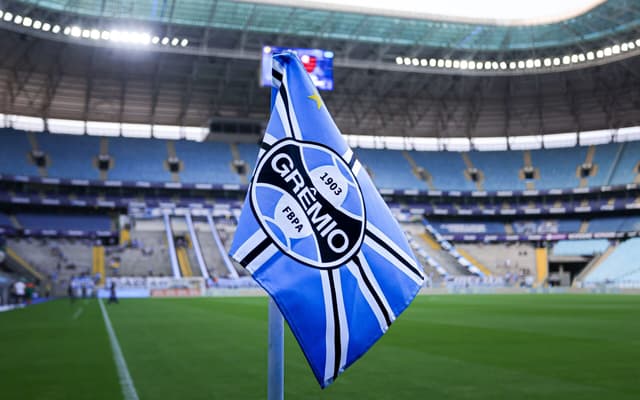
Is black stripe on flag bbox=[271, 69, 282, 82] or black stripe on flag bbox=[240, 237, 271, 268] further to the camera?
black stripe on flag bbox=[271, 69, 282, 82]

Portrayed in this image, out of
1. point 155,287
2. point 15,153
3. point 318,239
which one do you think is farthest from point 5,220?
point 318,239

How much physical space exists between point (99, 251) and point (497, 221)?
43.1 m

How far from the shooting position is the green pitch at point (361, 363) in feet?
27.2

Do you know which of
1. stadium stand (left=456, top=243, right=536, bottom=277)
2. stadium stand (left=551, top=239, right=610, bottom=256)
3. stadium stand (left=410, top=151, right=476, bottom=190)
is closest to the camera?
stadium stand (left=551, top=239, right=610, bottom=256)

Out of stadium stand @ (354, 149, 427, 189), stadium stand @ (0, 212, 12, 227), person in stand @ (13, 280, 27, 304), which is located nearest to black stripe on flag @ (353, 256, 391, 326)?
person in stand @ (13, 280, 27, 304)

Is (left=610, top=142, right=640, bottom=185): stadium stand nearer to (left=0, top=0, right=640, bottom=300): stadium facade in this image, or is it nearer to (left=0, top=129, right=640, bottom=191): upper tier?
(left=0, top=129, right=640, bottom=191): upper tier

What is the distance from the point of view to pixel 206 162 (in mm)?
69000

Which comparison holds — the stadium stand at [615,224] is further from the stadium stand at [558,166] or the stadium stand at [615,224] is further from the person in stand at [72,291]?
the person in stand at [72,291]

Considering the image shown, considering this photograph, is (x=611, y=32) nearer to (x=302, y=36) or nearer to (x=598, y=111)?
(x=598, y=111)

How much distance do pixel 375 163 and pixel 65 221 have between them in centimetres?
3318

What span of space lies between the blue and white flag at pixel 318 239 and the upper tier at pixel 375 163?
203 ft

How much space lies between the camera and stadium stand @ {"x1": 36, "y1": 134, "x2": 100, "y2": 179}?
6300 centimetres

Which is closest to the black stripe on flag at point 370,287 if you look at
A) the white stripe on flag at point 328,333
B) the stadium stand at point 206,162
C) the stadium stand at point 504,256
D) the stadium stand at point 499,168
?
the white stripe on flag at point 328,333

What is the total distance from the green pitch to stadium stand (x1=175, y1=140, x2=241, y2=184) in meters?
48.8
